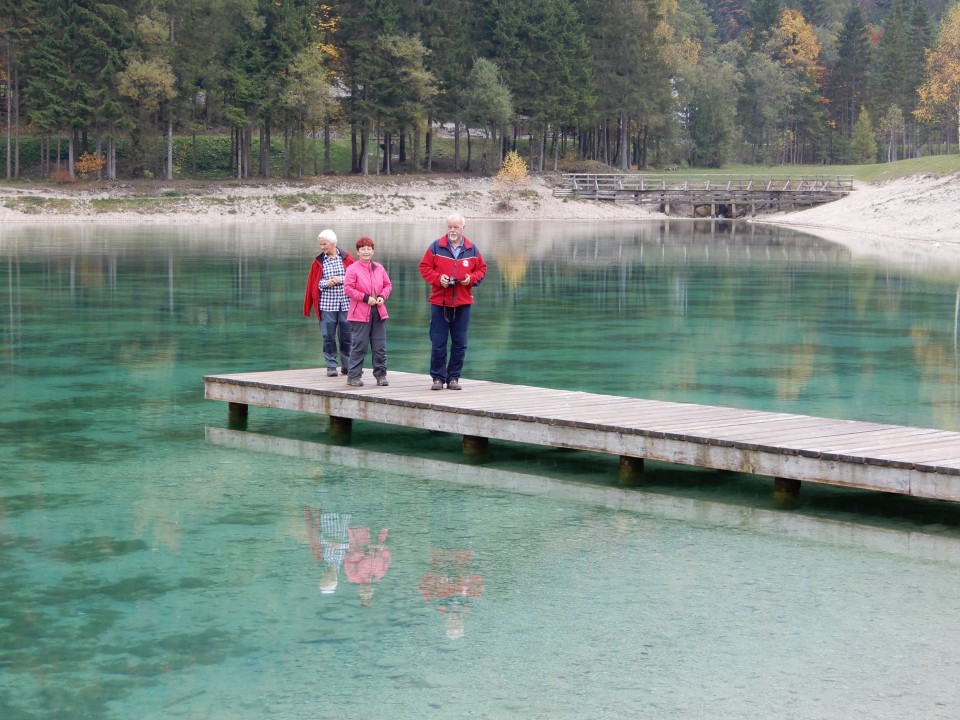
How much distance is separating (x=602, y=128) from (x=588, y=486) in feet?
359

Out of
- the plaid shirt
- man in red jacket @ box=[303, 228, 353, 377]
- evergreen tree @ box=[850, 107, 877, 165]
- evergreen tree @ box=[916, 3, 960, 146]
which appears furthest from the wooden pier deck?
evergreen tree @ box=[850, 107, 877, 165]

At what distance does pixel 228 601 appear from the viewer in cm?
875

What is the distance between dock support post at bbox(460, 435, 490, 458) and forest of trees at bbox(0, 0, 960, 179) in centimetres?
7240

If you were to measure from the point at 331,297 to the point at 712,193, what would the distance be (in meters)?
79.8

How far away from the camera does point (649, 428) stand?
39.6ft

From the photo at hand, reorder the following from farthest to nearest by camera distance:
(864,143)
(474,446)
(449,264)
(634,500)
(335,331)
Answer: (864,143)
(335,331)
(449,264)
(474,446)
(634,500)

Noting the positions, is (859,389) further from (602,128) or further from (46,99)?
(602,128)

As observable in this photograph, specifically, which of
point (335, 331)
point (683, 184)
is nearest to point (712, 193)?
point (683, 184)

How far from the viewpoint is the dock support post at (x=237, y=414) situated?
14.9m

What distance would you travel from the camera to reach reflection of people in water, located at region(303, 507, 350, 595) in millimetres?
9281

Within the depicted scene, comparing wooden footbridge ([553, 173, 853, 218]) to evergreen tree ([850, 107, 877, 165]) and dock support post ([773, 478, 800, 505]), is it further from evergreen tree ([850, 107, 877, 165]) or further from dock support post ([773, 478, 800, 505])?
dock support post ([773, 478, 800, 505])

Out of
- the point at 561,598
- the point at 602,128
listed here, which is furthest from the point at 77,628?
the point at 602,128

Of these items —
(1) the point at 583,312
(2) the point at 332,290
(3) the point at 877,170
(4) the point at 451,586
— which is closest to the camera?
(4) the point at 451,586

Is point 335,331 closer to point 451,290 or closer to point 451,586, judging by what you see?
point 451,290
